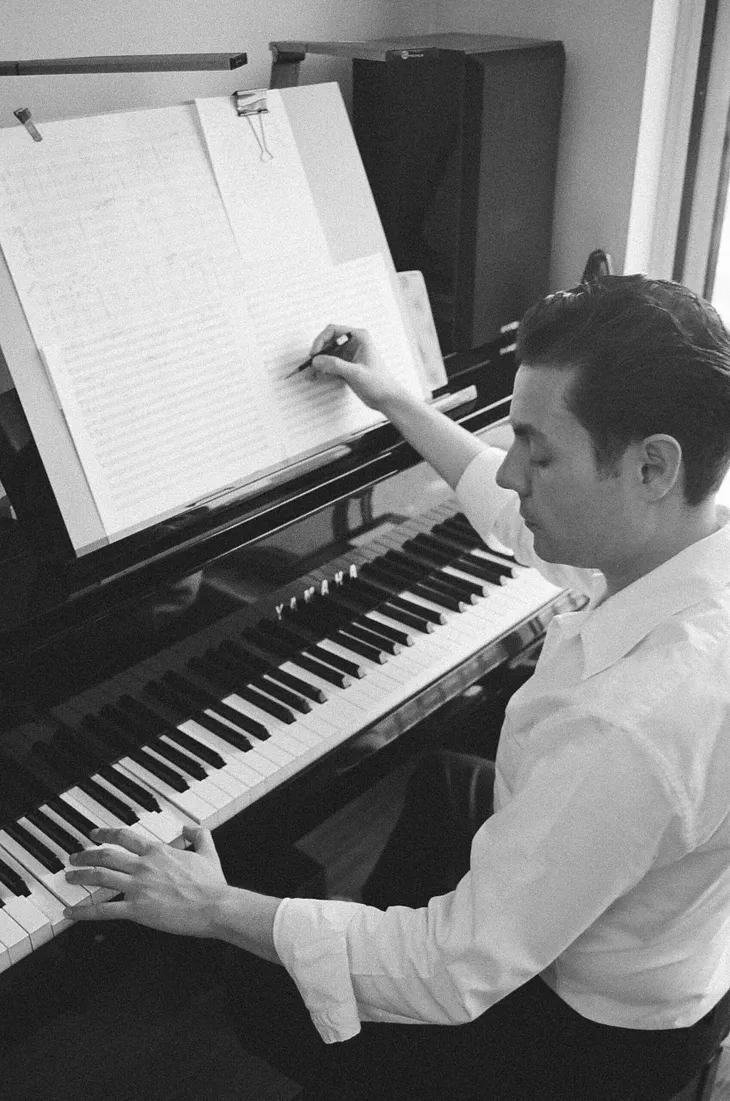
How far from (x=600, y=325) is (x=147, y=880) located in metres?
0.73

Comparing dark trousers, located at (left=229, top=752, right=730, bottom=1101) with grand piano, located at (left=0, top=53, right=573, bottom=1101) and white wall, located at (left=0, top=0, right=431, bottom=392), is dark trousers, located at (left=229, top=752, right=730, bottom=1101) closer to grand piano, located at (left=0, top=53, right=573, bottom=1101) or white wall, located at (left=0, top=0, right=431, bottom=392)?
grand piano, located at (left=0, top=53, right=573, bottom=1101)

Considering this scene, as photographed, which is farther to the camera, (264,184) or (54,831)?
(264,184)

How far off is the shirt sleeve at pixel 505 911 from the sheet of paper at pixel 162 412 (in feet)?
1.87

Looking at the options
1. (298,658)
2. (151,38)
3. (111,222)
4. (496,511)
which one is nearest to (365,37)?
(151,38)

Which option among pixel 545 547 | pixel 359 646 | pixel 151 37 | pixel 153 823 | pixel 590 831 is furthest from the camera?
pixel 151 37

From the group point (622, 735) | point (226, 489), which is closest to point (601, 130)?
point (226, 489)

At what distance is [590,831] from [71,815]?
644 millimetres

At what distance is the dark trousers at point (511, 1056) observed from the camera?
109cm

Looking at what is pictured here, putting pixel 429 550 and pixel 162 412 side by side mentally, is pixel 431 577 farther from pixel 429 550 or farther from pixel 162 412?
pixel 162 412

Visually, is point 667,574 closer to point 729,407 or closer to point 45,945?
point 729,407

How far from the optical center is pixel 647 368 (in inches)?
37.1

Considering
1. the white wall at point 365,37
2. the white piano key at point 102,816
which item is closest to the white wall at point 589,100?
the white wall at point 365,37

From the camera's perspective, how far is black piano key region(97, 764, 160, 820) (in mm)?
1264

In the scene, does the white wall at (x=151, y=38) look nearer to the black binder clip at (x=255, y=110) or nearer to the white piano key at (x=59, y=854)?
the black binder clip at (x=255, y=110)
